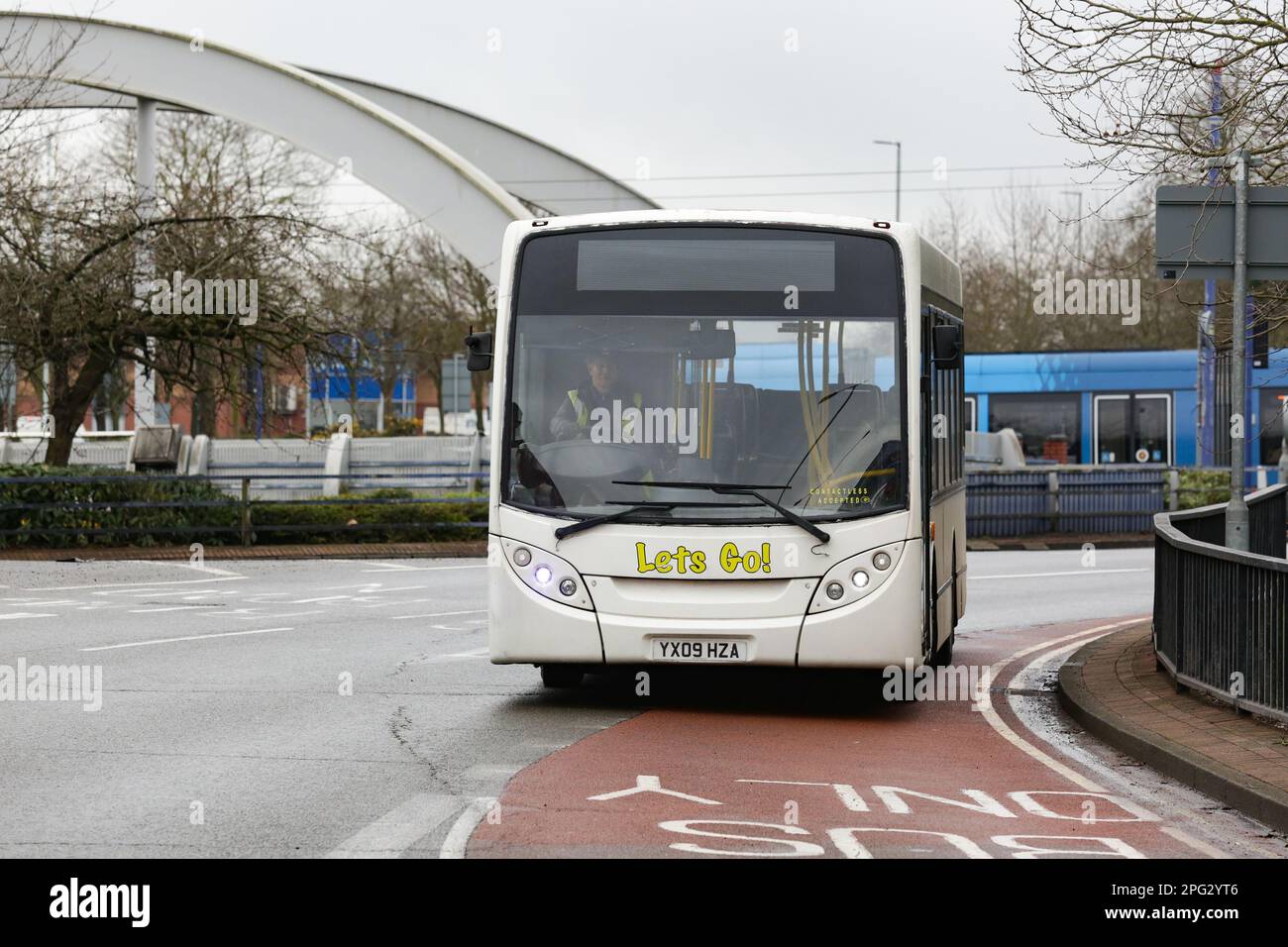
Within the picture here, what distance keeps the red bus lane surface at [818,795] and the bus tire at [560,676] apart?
75 cm

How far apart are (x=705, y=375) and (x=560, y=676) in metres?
2.49

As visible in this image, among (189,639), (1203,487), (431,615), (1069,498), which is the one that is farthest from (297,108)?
(189,639)

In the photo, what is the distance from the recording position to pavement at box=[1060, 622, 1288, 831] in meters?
8.20

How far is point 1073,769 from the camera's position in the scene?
944 cm

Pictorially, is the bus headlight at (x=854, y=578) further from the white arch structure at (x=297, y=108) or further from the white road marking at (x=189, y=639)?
the white arch structure at (x=297, y=108)

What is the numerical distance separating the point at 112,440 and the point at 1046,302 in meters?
25.2

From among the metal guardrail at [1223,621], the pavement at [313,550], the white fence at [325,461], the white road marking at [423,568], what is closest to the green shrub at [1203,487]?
the pavement at [313,550]

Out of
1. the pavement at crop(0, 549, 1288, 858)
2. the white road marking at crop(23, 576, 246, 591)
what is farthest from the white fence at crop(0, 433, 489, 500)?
the pavement at crop(0, 549, 1288, 858)

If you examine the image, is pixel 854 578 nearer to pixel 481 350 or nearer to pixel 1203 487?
pixel 481 350

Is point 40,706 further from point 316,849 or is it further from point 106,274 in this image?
point 106,274

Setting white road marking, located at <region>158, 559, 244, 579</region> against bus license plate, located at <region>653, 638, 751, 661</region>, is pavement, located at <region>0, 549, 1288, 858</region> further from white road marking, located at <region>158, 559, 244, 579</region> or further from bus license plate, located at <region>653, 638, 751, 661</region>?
white road marking, located at <region>158, 559, 244, 579</region>

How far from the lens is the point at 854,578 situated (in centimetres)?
1035
